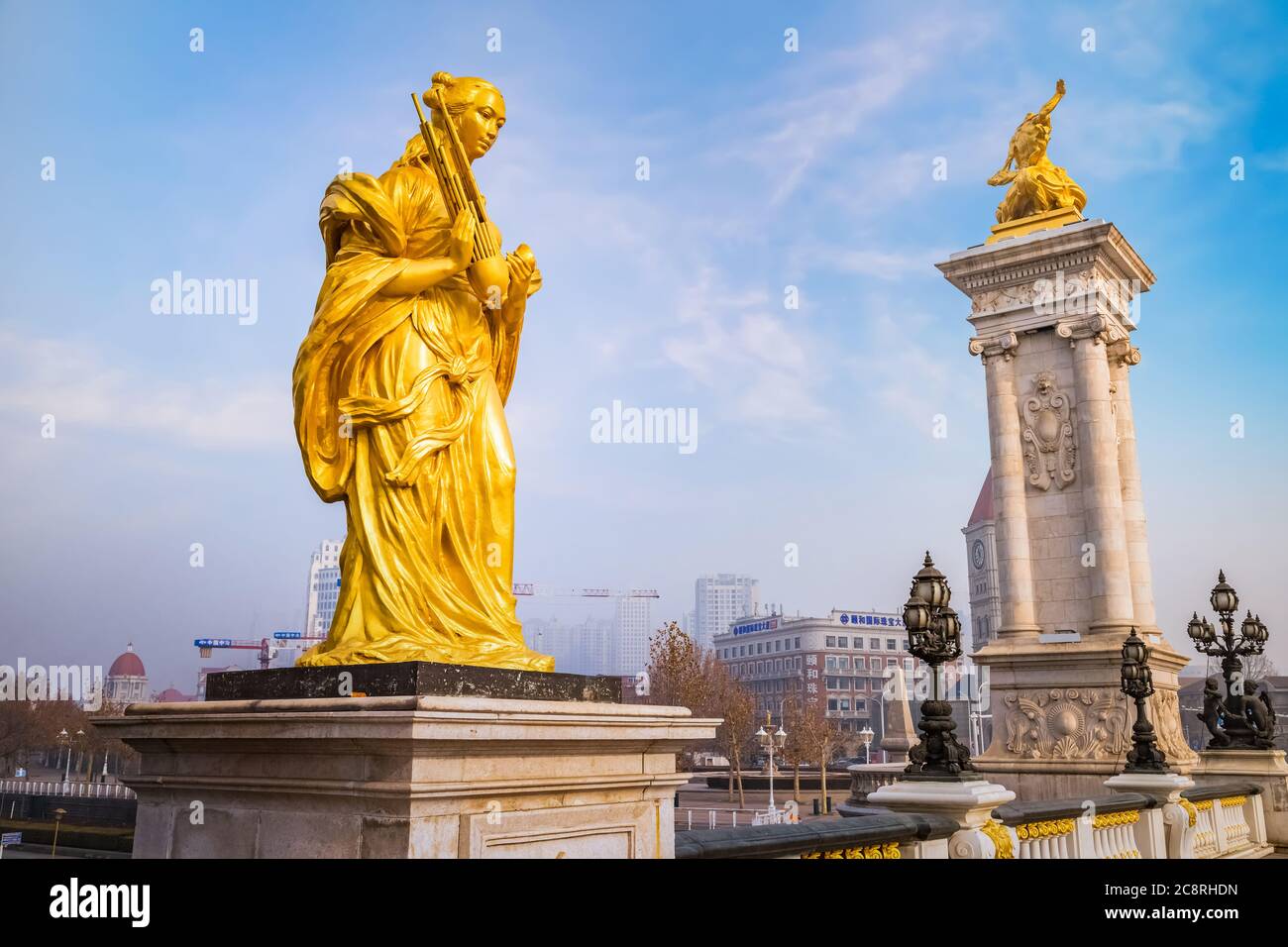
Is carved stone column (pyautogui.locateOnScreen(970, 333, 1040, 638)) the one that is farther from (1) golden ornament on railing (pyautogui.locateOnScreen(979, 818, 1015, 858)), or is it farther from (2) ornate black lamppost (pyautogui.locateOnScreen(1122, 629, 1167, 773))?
(1) golden ornament on railing (pyautogui.locateOnScreen(979, 818, 1015, 858))

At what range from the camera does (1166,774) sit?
1310 centimetres

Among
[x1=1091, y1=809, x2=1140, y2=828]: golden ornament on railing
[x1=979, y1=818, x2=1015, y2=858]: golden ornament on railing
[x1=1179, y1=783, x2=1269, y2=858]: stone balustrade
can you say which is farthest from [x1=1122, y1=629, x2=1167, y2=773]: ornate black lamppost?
[x1=979, y1=818, x2=1015, y2=858]: golden ornament on railing

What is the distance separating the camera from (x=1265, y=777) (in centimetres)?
1731

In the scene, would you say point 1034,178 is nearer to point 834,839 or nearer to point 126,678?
point 834,839

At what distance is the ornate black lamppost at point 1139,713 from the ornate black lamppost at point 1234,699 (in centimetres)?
429

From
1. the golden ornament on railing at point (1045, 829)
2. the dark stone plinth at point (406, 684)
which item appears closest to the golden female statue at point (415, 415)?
the dark stone plinth at point (406, 684)

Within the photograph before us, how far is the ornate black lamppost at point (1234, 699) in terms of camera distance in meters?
17.9

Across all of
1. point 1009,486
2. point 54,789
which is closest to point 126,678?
point 54,789

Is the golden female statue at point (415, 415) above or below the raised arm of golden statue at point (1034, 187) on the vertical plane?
below

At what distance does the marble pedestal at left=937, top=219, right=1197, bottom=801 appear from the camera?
1758 cm

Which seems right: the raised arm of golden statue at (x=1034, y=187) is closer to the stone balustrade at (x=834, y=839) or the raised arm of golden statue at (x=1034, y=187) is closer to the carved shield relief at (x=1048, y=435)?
the carved shield relief at (x=1048, y=435)
